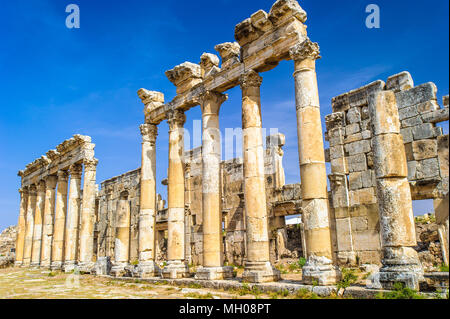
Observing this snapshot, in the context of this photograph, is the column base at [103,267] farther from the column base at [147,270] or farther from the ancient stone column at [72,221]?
the ancient stone column at [72,221]

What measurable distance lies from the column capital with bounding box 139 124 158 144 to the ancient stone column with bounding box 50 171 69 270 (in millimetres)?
9431

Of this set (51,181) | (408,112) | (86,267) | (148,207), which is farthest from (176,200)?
(51,181)

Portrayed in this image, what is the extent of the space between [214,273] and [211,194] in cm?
262

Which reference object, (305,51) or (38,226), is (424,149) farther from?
(38,226)

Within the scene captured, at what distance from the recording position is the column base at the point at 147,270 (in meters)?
14.9

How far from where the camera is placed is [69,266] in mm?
21156

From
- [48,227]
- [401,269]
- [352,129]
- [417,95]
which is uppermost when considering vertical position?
[417,95]

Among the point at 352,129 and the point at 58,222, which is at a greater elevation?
the point at 352,129

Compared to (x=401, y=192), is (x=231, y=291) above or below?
below

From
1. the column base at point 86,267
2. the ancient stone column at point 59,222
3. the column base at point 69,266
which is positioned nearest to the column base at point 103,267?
the column base at point 86,267

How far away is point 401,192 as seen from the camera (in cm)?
844

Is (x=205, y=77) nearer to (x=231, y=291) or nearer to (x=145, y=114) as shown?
(x=145, y=114)

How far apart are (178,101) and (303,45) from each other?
636 centimetres
